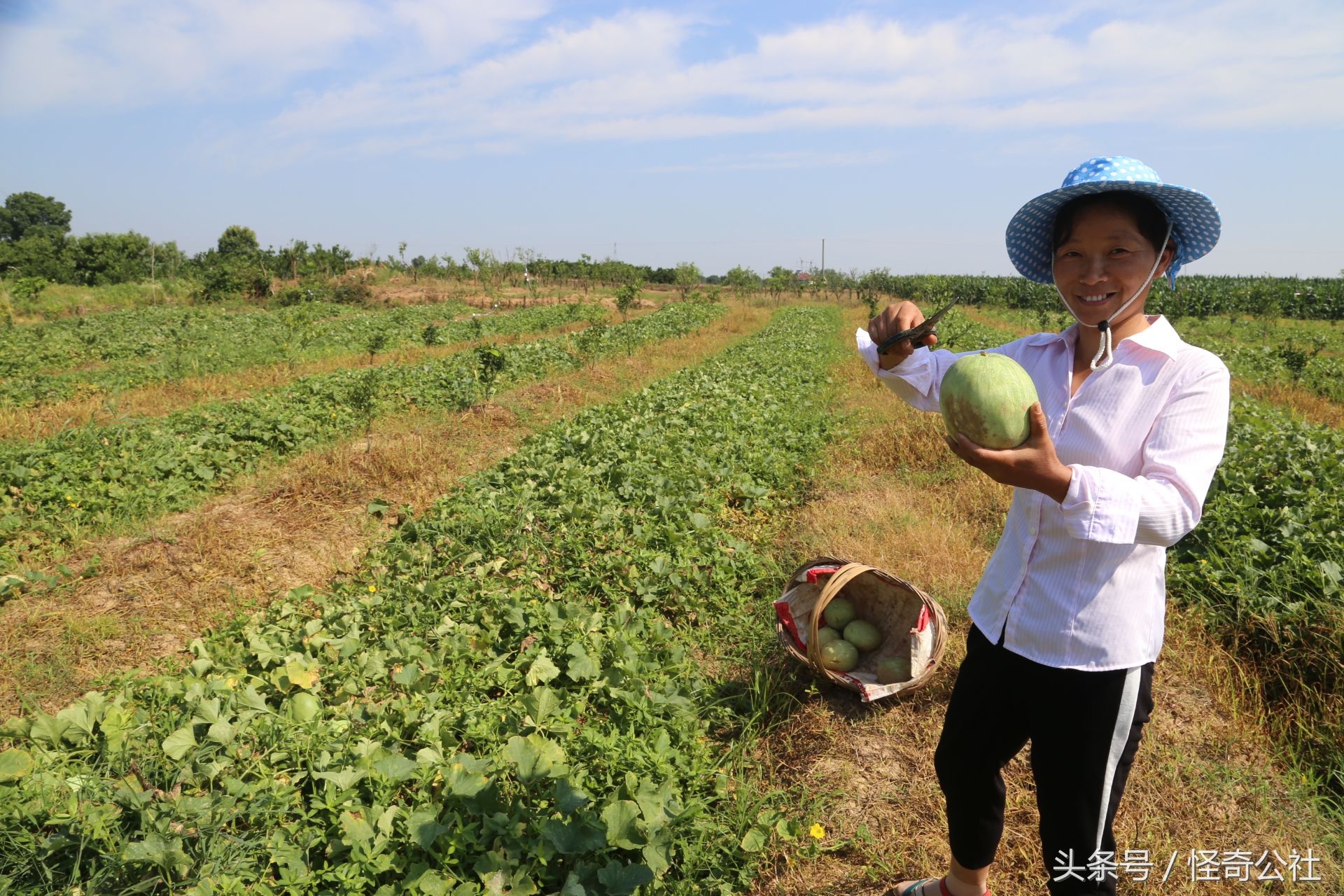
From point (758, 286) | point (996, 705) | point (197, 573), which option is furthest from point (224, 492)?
point (758, 286)

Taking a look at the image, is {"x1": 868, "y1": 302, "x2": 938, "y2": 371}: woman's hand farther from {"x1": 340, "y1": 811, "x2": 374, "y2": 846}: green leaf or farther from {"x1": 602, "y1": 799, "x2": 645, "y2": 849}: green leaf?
{"x1": 340, "y1": 811, "x2": 374, "y2": 846}: green leaf

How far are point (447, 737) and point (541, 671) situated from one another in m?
0.54

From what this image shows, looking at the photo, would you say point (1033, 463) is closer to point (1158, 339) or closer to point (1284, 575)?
point (1158, 339)

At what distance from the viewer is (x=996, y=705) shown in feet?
6.49

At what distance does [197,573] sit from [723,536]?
3.70 m

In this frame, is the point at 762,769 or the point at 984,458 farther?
the point at 762,769

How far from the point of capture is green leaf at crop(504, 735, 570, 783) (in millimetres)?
2541

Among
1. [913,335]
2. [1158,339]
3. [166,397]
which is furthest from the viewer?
[166,397]

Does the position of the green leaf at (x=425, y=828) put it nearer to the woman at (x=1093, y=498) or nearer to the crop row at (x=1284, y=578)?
the woman at (x=1093, y=498)

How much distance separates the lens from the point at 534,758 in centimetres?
256

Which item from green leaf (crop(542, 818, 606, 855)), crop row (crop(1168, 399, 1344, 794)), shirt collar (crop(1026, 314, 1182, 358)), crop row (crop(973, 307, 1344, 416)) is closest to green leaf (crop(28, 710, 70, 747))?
green leaf (crop(542, 818, 606, 855))

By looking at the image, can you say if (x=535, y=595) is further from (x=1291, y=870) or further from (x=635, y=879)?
(x=1291, y=870)

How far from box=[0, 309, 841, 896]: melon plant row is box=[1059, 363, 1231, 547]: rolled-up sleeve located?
1.69 metres

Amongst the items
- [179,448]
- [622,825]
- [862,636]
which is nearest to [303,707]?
[622,825]
